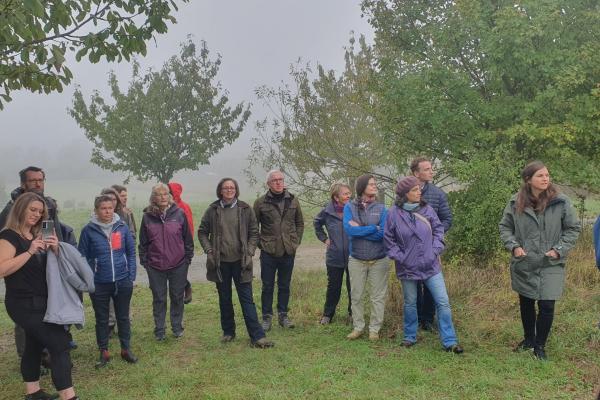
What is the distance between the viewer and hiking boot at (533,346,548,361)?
4621 millimetres

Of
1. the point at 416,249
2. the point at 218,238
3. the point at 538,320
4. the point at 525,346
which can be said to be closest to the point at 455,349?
the point at 525,346

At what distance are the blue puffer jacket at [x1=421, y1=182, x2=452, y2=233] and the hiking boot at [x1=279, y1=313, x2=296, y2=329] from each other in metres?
2.23

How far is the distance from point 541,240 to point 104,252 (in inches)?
165

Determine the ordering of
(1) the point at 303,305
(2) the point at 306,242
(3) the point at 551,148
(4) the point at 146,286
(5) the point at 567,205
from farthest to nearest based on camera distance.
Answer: (2) the point at 306,242
(4) the point at 146,286
(3) the point at 551,148
(1) the point at 303,305
(5) the point at 567,205

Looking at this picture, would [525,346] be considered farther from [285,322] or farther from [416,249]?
[285,322]

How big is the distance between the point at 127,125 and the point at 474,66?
40.3 feet

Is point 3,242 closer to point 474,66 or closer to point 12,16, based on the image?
point 12,16

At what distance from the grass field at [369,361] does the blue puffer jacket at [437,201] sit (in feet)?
4.10

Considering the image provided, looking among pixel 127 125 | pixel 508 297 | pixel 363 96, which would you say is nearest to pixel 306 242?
pixel 363 96

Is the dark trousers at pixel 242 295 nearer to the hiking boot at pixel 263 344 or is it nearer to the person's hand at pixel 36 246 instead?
the hiking boot at pixel 263 344

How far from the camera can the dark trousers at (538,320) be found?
4562mm

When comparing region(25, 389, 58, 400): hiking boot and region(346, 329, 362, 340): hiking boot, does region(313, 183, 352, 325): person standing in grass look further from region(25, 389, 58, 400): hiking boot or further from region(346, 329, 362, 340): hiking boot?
region(25, 389, 58, 400): hiking boot

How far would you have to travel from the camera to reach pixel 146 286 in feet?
31.9

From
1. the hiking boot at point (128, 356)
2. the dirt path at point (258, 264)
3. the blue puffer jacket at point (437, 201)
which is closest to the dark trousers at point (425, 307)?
the blue puffer jacket at point (437, 201)
